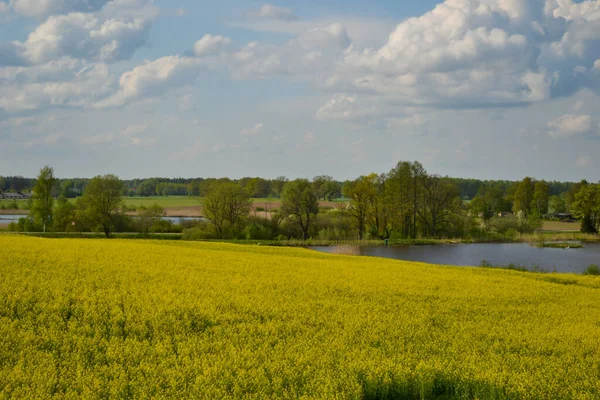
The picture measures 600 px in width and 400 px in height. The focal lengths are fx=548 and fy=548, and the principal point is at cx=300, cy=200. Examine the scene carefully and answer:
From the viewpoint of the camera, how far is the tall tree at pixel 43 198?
7404 centimetres

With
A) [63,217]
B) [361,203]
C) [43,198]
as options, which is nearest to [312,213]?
[361,203]

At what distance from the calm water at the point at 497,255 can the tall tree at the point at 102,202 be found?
28.9m

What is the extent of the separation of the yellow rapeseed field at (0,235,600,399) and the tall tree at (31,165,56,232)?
62.0 meters

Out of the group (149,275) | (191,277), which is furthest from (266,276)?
(149,275)

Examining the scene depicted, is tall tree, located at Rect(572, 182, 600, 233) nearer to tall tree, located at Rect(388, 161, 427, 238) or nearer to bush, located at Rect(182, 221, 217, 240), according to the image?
tall tree, located at Rect(388, 161, 427, 238)

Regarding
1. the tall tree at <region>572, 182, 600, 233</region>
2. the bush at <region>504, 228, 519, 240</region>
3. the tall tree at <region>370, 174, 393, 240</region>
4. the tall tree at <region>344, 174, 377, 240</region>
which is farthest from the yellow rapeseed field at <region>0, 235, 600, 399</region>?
the tall tree at <region>572, 182, 600, 233</region>

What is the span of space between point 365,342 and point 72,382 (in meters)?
5.28

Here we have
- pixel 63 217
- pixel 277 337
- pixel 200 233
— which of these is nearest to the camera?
pixel 277 337

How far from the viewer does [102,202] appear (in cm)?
7250

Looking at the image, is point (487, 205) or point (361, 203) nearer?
point (361, 203)

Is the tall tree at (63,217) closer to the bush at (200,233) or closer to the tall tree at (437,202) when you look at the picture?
the bush at (200,233)

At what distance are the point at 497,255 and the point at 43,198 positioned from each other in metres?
60.6

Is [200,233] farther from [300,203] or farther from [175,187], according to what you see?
[175,187]

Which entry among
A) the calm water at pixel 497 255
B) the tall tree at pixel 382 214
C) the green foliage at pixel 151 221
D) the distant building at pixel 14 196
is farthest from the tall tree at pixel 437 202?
the distant building at pixel 14 196
